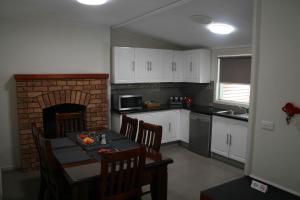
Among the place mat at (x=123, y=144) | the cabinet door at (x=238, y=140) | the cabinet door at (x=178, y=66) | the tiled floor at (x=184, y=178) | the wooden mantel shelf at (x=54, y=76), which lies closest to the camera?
the place mat at (x=123, y=144)

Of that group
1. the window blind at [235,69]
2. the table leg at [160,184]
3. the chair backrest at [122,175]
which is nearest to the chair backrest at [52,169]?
the chair backrest at [122,175]

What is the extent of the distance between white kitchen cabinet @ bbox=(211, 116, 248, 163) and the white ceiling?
1.38 metres

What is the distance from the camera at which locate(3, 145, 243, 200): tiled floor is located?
10.6 feet

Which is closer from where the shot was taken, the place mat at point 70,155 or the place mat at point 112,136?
the place mat at point 70,155

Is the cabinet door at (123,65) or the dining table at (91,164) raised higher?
the cabinet door at (123,65)

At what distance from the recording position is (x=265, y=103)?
6.66 ft

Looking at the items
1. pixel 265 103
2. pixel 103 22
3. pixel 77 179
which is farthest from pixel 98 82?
pixel 265 103

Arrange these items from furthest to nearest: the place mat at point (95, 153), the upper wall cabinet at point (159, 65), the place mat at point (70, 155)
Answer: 1. the upper wall cabinet at point (159, 65)
2. the place mat at point (95, 153)
3. the place mat at point (70, 155)

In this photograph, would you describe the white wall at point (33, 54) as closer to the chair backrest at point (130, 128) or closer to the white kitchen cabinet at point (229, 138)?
the chair backrest at point (130, 128)

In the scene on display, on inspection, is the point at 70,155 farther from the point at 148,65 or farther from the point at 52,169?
the point at 148,65

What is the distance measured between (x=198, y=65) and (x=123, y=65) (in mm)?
1489

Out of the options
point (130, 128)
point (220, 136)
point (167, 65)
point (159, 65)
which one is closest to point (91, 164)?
point (130, 128)

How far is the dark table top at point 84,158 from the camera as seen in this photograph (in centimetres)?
212

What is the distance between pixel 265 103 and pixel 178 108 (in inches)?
122
